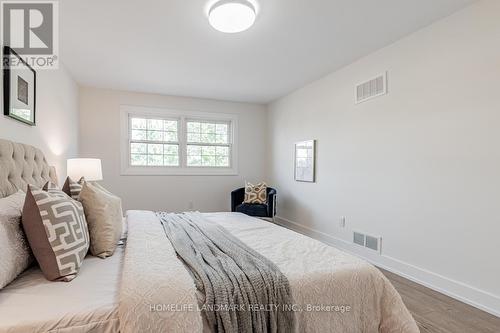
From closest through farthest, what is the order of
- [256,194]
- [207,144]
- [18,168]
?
[18,168] < [256,194] < [207,144]

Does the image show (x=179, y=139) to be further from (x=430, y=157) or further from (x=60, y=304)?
(x=60, y=304)

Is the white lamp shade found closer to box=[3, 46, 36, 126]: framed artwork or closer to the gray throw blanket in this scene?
box=[3, 46, 36, 126]: framed artwork

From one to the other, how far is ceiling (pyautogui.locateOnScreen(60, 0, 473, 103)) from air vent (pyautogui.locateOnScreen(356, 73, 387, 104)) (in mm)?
337

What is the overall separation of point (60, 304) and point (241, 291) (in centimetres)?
67

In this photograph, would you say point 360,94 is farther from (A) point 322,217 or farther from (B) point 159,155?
(B) point 159,155

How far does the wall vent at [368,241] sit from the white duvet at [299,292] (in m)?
1.69

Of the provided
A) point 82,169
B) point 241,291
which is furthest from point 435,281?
point 82,169

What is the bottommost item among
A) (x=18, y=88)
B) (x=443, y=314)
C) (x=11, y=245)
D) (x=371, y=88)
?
(x=443, y=314)

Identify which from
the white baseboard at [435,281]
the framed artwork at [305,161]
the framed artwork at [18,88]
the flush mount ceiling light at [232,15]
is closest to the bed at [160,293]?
the framed artwork at [18,88]

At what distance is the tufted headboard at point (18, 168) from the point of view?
1609mm

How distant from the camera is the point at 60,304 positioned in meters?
0.96

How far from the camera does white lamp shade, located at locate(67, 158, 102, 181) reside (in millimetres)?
3105

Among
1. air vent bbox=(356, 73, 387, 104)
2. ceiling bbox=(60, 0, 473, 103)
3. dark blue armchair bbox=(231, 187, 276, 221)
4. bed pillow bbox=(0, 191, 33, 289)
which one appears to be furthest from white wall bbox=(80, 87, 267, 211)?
bed pillow bbox=(0, 191, 33, 289)

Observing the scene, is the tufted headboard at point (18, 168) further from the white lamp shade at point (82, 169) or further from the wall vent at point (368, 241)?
the wall vent at point (368, 241)
